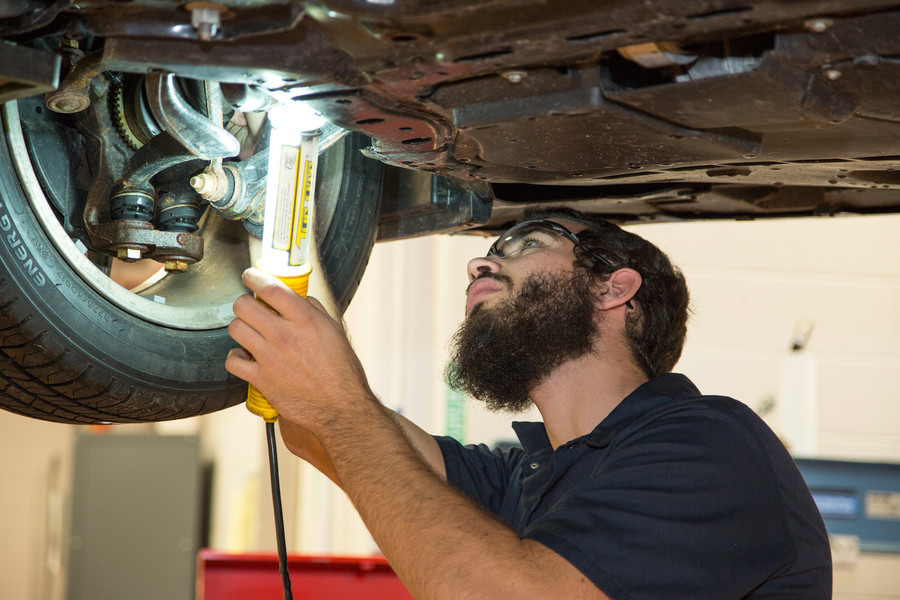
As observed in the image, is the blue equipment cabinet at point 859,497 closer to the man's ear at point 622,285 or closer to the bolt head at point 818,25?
the man's ear at point 622,285

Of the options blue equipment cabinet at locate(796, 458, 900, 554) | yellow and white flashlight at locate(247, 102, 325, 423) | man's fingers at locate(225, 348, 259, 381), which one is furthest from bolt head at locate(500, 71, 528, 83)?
blue equipment cabinet at locate(796, 458, 900, 554)

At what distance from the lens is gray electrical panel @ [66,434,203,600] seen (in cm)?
521

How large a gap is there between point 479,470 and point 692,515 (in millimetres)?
581

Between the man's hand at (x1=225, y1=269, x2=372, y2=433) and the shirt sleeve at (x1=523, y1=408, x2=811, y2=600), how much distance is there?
315 millimetres

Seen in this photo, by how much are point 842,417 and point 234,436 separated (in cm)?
311

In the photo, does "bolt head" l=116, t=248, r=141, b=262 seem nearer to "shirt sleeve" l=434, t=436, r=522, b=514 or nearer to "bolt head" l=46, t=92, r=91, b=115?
"bolt head" l=46, t=92, r=91, b=115

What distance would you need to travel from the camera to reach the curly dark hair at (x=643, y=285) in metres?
1.72

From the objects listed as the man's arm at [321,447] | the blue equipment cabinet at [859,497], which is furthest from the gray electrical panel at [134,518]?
the man's arm at [321,447]

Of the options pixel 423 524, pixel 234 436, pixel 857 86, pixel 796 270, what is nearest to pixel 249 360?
pixel 423 524

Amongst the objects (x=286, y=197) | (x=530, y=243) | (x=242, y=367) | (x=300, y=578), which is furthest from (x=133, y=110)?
(x=300, y=578)

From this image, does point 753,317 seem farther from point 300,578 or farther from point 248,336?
point 248,336

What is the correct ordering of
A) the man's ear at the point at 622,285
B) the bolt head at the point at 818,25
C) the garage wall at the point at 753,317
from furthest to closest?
the garage wall at the point at 753,317 < the man's ear at the point at 622,285 < the bolt head at the point at 818,25

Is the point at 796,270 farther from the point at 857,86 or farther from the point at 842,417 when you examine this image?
the point at 857,86

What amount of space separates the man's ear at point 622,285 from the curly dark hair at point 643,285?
1 cm
